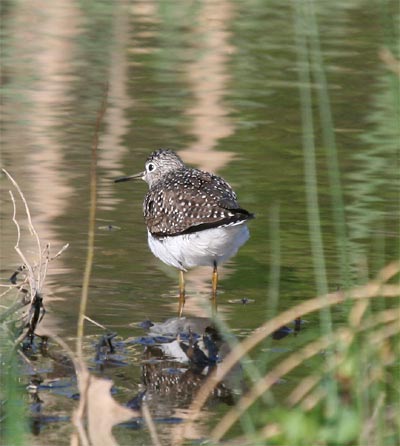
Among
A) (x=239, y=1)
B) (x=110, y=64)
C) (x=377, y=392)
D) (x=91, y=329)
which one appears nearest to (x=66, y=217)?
(x=91, y=329)

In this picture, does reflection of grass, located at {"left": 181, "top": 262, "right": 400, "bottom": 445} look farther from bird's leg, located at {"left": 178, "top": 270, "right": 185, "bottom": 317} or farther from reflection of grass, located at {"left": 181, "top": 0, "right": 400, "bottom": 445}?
bird's leg, located at {"left": 178, "top": 270, "right": 185, "bottom": 317}

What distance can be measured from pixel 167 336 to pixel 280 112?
744 centimetres

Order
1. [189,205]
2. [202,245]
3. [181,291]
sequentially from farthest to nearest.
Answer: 1. [181,291]
2. [189,205]
3. [202,245]

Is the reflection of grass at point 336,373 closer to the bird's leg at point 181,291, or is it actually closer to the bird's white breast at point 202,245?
the bird's white breast at point 202,245

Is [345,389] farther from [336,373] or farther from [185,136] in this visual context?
[185,136]

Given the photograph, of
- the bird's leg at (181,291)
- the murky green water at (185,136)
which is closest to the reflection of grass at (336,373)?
the murky green water at (185,136)

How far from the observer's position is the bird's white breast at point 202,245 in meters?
7.62

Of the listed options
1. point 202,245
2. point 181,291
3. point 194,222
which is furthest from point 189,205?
point 181,291

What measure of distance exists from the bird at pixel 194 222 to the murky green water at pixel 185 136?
0.29 metres

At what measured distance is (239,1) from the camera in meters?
23.7

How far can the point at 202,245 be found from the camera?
7711mm

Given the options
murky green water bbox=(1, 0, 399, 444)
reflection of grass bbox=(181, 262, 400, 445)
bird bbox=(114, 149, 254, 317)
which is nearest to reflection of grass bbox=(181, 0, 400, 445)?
reflection of grass bbox=(181, 262, 400, 445)

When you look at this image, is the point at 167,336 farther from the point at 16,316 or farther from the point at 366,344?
the point at 366,344

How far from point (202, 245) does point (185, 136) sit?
533 centimetres
